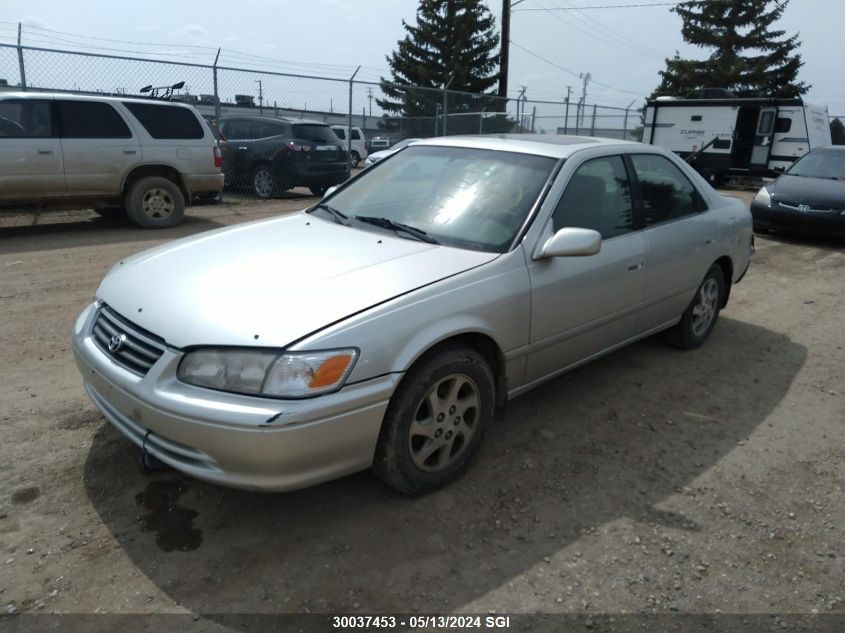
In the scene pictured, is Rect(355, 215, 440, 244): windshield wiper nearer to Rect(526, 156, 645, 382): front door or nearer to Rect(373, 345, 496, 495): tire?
Rect(526, 156, 645, 382): front door

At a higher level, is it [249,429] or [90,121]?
[90,121]

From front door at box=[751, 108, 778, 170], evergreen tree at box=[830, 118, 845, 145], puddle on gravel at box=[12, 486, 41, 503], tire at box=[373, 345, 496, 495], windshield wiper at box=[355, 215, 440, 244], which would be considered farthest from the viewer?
evergreen tree at box=[830, 118, 845, 145]

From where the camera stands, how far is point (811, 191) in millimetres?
9680

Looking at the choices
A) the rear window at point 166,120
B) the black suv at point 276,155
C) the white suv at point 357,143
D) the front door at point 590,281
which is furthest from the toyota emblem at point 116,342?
the white suv at point 357,143

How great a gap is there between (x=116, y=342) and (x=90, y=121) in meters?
6.93

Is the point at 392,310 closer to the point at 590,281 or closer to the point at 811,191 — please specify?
the point at 590,281

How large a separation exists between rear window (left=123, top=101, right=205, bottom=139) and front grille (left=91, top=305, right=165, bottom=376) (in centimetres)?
687

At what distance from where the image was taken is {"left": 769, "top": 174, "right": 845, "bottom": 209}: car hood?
9422 millimetres

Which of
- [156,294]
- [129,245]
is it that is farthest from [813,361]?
[129,245]

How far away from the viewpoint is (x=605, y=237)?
3.86m

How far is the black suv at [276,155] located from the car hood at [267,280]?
9.62 meters

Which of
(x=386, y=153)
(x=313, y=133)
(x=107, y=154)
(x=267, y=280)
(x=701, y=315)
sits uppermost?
(x=313, y=133)

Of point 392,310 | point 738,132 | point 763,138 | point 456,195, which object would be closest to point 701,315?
point 456,195

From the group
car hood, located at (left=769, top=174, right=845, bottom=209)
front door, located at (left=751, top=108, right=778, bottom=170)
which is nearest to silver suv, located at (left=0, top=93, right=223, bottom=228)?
car hood, located at (left=769, top=174, right=845, bottom=209)
